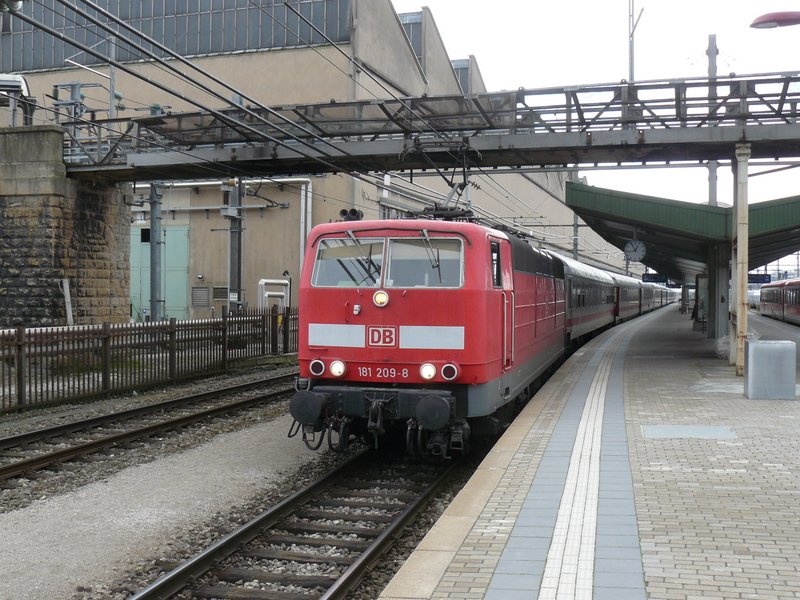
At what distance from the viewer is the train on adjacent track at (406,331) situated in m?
8.62

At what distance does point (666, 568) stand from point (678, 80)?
13.0 metres

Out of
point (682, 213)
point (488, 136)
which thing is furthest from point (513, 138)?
point (682, 213)

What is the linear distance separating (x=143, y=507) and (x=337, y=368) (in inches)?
98.6

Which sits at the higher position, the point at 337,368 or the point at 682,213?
the point at 682,213

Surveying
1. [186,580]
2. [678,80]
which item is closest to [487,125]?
[678,80]

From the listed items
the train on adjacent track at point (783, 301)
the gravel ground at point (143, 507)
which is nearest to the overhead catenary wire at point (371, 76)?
the gravel ground at point (143, 507)

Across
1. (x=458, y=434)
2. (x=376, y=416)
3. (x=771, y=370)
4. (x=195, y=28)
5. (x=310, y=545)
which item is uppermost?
(x=195, y=28)

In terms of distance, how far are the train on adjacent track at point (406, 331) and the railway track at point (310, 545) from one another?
27.2 inches

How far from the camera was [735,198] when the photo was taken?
55.8 feet

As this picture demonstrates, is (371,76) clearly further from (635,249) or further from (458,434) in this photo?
(458,434)

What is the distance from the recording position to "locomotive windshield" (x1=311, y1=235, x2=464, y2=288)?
886 centimetres

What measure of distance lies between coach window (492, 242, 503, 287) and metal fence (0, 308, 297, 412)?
836 centimetres

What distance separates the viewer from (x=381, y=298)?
8.85 m

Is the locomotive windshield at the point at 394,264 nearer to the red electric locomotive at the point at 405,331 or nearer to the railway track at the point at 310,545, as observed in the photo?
the red electric locomotive at the point at 405,331
